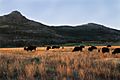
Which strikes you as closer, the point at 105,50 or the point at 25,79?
the point at 25,79

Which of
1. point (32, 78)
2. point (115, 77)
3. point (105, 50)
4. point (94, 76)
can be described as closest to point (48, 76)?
point (32, 78)

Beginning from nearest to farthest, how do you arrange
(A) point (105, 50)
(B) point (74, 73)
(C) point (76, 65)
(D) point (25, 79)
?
(D) point (25, 79)
(B) point (74, 73)
(C) point (76, 65)
(A) point (105, 50)

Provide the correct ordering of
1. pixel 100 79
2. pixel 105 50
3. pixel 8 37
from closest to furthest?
pixel 100 79, pixel 105 50, pixel 8 37

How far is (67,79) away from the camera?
12.9 metres

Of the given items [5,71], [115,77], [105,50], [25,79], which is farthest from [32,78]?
[105,50]

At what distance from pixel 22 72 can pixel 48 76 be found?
1339 mm

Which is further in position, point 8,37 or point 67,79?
point 8,37

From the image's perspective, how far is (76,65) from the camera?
1686cm

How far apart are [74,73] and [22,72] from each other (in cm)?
230

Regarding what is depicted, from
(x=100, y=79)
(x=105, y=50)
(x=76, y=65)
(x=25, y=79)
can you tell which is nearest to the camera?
(x=25, y=79)

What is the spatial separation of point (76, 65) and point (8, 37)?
583ft

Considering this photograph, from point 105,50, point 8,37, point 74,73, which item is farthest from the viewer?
point 8,37

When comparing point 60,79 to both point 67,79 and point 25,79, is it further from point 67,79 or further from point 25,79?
point 25,79

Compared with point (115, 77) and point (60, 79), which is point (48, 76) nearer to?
point (60, 79)
